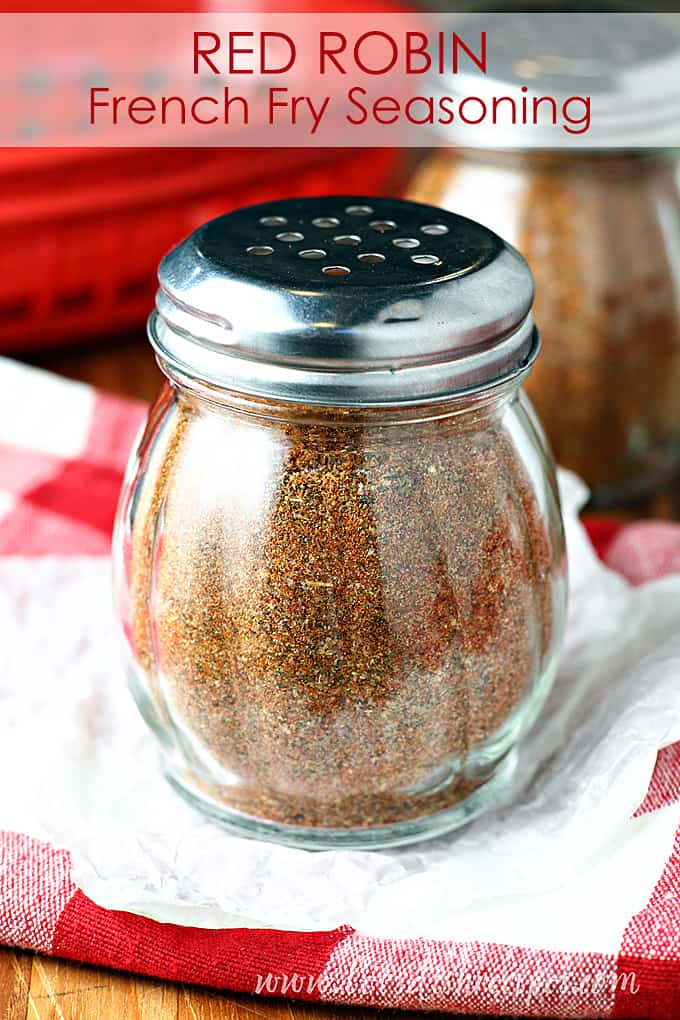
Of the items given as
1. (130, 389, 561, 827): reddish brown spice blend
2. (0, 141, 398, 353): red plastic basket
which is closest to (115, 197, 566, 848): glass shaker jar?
(130, 389, 561, 827): reddish brown spice blend

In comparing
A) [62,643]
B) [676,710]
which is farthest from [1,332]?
[676,710]

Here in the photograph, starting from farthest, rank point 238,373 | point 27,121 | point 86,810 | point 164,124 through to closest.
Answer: point 27,121 < point 164,124 < point 86,810 < point 238,373

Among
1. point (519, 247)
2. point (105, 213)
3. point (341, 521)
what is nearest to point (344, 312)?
point (341, 521)

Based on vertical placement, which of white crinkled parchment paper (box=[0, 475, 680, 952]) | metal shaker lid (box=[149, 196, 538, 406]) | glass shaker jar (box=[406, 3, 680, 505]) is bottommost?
white crinkled parchment paper (box=[0, 475, 680, 952])

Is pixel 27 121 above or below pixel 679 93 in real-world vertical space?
below

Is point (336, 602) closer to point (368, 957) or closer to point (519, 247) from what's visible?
point (368, 957)

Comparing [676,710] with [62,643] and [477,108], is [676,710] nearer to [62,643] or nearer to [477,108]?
[62,643]

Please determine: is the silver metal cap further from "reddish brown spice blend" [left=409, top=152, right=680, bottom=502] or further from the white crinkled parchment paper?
the white crinkled parchment paper
